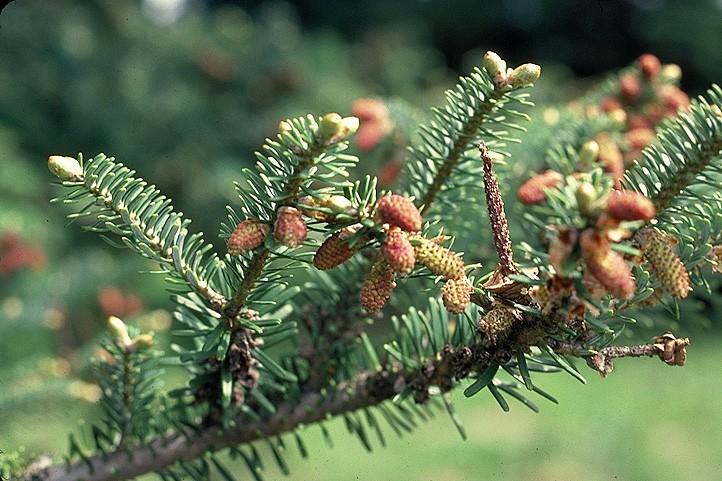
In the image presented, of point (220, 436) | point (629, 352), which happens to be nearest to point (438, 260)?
point (629, 352)

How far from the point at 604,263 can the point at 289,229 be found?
0.18 m

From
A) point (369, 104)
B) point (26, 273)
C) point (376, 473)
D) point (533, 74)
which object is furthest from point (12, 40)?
point (533, 74)

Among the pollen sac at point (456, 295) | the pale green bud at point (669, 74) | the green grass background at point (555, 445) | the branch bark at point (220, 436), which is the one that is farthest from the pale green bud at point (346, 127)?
the green grass background at point (555, 445)

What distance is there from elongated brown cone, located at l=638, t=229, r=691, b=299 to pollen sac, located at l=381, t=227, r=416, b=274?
0.42ft

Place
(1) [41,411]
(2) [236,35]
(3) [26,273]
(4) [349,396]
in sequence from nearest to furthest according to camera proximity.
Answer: (4) [349,396]
(1) [41,411]
(3) [26,273]
(2) [236,35]

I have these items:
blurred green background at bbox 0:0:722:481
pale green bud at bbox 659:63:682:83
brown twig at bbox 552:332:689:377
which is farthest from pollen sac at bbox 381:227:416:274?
blurred green background at bbox 0:0:722:481

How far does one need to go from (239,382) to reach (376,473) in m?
1.80

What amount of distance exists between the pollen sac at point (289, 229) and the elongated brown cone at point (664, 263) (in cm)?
19

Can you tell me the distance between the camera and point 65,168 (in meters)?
0.48

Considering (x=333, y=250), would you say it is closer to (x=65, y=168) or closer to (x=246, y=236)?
(x=246, y=236)

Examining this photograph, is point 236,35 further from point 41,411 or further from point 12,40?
point 41,411

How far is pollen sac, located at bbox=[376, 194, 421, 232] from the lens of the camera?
451mm

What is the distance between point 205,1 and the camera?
6230 mm

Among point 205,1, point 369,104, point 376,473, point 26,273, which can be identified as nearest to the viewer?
point 369,104
